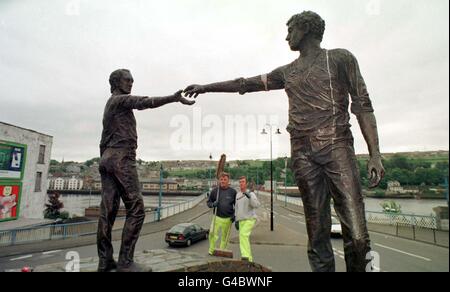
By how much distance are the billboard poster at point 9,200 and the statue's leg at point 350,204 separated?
2398cm

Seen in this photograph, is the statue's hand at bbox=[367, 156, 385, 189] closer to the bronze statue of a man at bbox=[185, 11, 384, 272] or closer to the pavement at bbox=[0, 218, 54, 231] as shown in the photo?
the bronze statue of a man at bbox=[185, 11, 384, 272]

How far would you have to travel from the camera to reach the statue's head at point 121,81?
3.66 m

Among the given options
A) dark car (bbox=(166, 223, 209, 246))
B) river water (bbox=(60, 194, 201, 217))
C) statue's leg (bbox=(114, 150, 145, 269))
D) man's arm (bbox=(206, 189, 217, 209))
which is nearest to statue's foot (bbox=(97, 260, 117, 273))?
statue's leg (bbox=(114, 150, 145, 269))

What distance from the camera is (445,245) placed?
196 cm

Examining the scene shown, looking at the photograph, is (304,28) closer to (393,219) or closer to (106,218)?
(106,218)

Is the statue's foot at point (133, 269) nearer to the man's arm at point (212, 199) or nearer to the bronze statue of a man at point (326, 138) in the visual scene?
the bronze statue of a man at point (326, 138)

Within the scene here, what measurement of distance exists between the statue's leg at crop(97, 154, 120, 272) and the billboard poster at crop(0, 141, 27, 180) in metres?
21.4

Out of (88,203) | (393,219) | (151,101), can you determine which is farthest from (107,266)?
(88,203)

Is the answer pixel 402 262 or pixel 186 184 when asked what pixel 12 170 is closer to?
pixel 402 262

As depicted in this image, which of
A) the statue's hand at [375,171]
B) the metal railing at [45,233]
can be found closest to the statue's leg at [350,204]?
the statue's hand at [375,171]

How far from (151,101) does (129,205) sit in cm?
129

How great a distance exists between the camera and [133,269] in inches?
120
